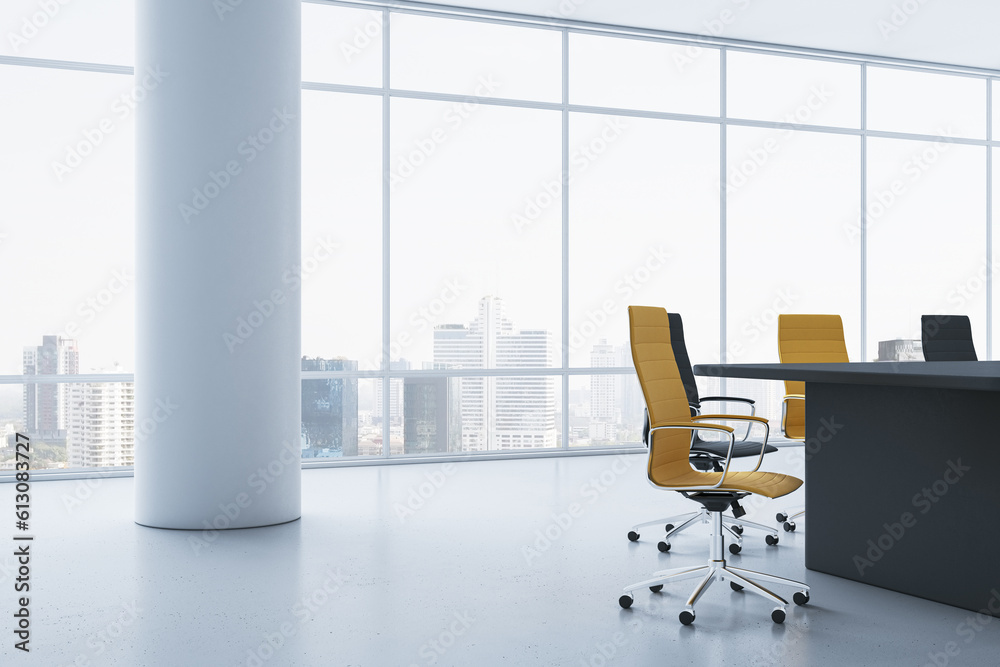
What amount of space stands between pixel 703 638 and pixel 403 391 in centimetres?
463

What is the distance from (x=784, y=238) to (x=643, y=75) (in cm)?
218

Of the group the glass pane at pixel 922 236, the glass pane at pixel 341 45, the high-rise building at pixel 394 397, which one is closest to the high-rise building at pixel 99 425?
the high-rise building at pixel 394 397

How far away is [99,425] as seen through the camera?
666 centimetres

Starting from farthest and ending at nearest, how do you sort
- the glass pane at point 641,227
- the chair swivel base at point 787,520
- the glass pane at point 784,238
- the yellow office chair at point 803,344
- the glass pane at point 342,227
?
the glass pane at point 784,238 < the glass pane at point 641,227 < the glass pane at point 342,227 < the yellow office chair at point 803,344 < the chair swivel base at point 787,520

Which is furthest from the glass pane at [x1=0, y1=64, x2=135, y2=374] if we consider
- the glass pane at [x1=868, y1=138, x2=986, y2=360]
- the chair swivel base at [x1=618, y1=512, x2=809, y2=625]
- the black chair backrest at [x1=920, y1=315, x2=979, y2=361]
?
the glass pane at [x1=868, y1=138, x2=986, y2=360]

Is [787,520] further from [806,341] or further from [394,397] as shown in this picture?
[394,397]

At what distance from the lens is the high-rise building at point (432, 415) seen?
7367mm

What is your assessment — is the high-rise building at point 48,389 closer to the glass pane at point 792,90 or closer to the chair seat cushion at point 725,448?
the chair seat cushion at point 725,448

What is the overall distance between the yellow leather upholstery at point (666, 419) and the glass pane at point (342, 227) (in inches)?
154

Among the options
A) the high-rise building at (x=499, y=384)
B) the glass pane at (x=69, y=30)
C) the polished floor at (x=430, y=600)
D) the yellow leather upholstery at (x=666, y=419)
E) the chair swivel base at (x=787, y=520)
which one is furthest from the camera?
the high-rise building at (x=499, y=384)

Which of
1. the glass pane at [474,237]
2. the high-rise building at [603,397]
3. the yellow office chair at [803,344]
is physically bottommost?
the high-rise building at [603,397]

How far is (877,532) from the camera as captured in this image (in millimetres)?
3678

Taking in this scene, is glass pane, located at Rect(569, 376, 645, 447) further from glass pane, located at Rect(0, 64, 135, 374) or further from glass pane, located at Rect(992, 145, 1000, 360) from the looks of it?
glass pane, located at Rect(992, 145, 1000, 360)

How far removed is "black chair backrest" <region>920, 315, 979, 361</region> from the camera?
545cm
